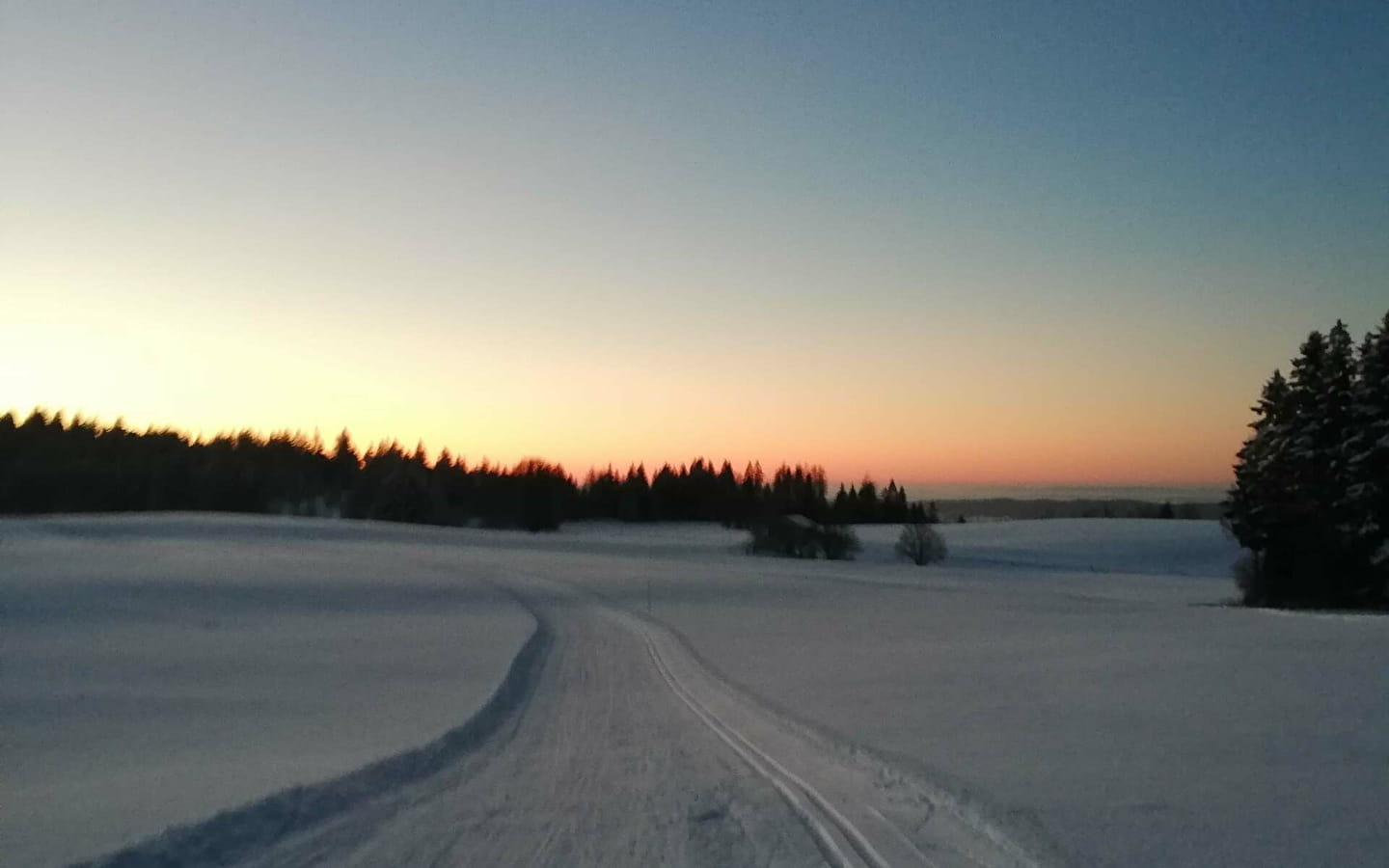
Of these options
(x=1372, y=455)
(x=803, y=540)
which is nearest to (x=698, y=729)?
(x=1372, y=455)

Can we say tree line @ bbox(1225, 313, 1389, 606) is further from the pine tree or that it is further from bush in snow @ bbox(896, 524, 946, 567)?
bush in snow @ bbox(896, 524, 946, 567)

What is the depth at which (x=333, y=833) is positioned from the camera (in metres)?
8.81

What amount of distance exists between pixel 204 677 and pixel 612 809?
13490 millimetres

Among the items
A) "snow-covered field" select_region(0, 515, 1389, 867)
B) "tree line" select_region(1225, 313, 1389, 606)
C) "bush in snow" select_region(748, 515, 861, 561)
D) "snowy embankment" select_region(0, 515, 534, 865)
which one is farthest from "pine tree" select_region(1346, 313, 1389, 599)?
"bush in snow" select_region(748, 515, 861, 561)

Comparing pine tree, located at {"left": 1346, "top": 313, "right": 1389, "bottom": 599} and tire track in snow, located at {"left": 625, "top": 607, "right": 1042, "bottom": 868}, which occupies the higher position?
pine tree, located at {"left": 1346, "top": 313, "right": 1389, "bottom": 599}

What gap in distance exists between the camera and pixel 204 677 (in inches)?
794

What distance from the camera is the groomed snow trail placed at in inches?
322

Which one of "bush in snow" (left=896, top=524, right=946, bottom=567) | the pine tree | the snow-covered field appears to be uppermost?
the pine tree

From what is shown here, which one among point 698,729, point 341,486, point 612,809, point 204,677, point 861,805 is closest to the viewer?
point 612,809

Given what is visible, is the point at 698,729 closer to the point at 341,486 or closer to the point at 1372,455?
the point at 1372,455

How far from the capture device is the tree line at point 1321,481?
1508 inches

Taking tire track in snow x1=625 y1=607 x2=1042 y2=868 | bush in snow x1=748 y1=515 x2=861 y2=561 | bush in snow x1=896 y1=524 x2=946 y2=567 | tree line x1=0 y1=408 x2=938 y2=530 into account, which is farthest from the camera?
tree line x1=0 y1=408 x2=938 y2=530

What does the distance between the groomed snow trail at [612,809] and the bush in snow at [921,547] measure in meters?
69.5

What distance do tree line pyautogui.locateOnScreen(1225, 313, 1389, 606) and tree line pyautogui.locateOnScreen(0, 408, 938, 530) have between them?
156ft
